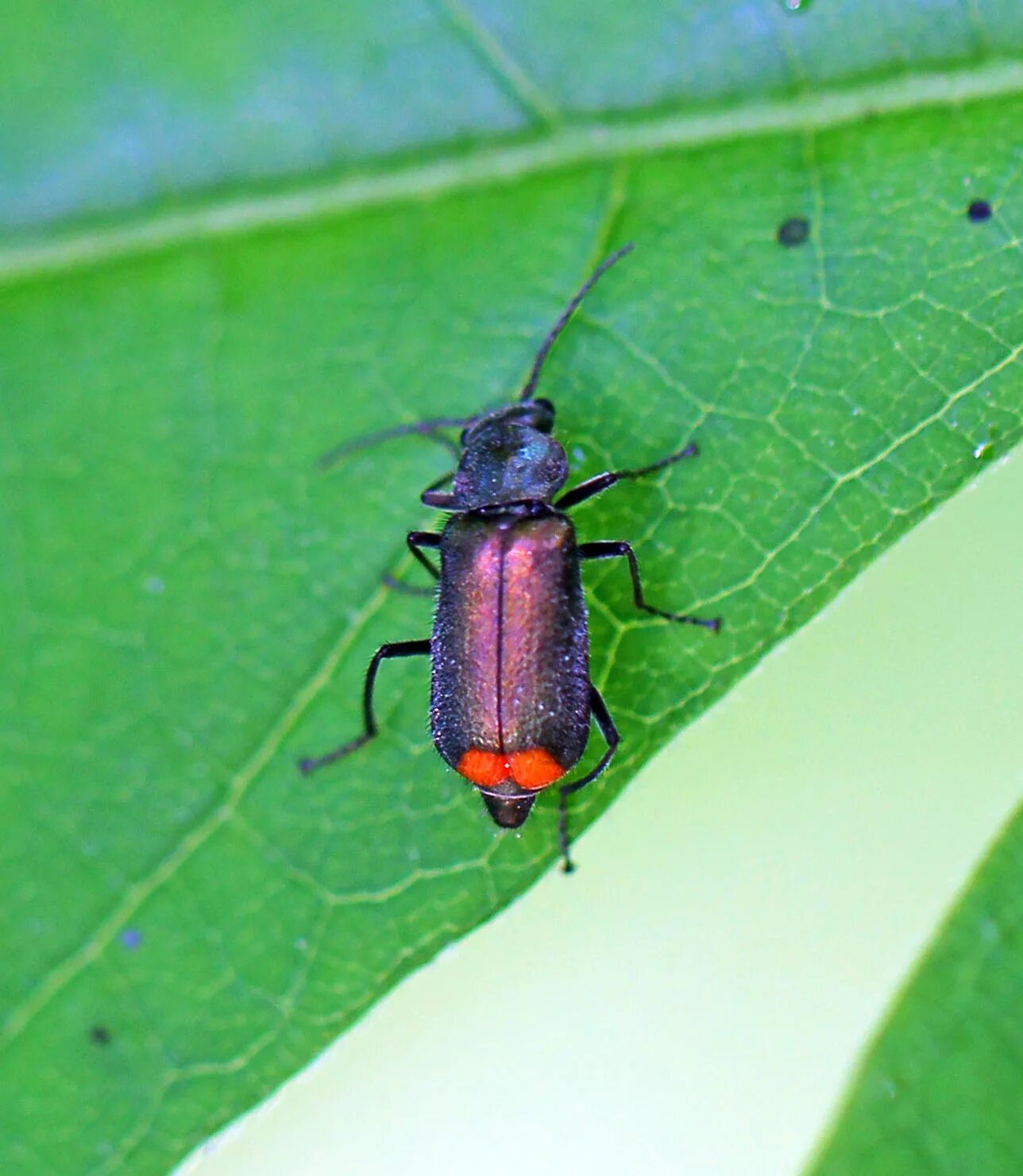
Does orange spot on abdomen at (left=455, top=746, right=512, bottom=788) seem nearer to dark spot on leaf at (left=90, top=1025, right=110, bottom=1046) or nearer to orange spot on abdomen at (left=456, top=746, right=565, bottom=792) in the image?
orange spot on abdomen at (left=456, top=746, right=565, bottom=792)

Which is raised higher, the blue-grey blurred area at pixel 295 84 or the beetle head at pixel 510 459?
the blue-grey blurred area at pixel 295 84

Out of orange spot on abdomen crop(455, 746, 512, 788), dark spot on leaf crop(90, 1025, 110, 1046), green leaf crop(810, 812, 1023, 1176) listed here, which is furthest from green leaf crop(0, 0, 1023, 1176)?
green leaf crop(810, 812, 1023, 1176)

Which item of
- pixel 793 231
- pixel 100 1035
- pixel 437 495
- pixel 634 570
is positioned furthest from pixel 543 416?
pixel 100 1035

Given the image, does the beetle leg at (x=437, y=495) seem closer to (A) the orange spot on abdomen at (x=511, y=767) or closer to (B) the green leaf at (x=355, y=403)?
(B) the green leaf at (x=355, y=403)

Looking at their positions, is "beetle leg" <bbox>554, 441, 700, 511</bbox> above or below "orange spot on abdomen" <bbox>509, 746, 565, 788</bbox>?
above

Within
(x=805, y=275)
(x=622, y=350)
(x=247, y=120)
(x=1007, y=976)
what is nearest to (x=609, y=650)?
(x=622, y=350)

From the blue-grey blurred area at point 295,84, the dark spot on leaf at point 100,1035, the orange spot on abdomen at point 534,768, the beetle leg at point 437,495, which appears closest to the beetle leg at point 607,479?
the beetle leg at point 437,495

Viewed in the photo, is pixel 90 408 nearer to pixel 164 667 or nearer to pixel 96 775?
pixel 164 667
